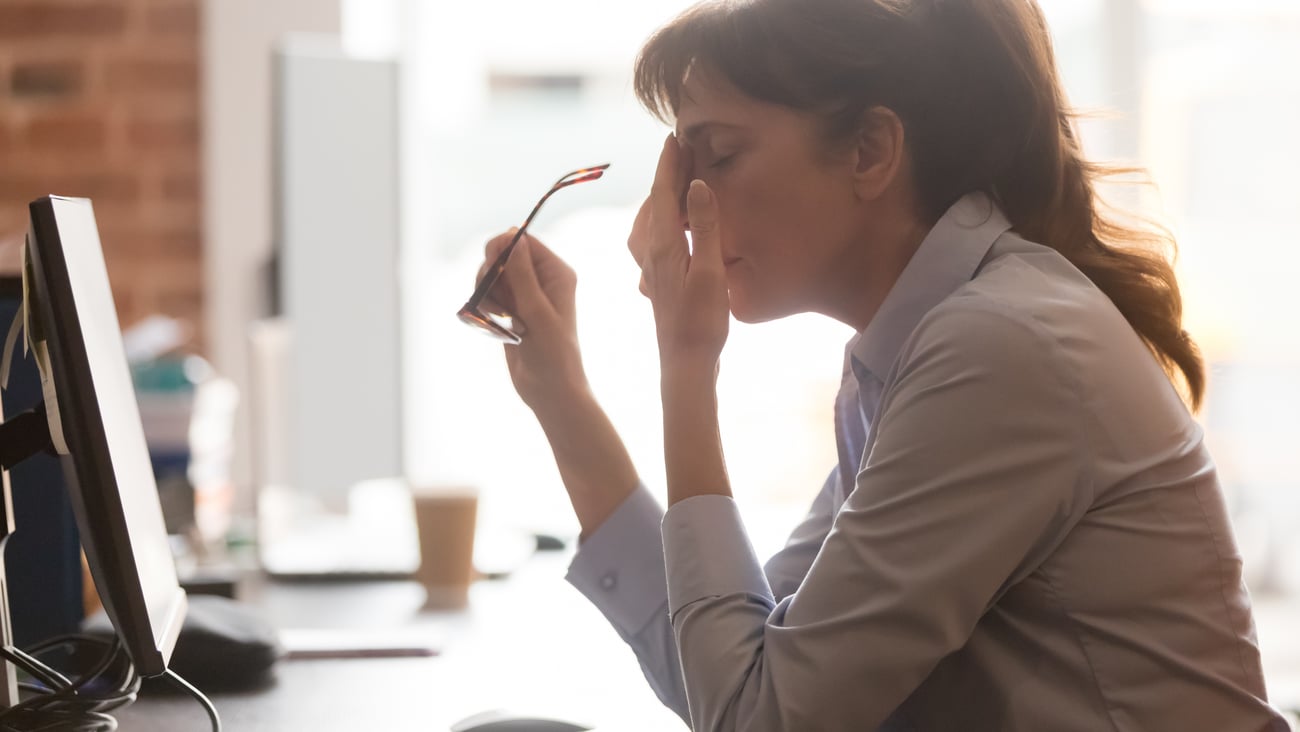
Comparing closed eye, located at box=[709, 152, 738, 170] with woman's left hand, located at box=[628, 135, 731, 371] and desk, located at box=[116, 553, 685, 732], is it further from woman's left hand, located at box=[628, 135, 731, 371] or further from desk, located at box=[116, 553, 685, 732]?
desk, located at box=[116, 553, 685, 732]

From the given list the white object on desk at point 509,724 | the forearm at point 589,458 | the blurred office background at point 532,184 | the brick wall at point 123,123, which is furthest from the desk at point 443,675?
the brick wall at point 123,123

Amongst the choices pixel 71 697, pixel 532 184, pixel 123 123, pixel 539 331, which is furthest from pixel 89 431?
pixel 532 184

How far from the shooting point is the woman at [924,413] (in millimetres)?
813

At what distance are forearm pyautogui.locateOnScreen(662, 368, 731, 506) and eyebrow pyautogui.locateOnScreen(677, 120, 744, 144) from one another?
191 millimetres

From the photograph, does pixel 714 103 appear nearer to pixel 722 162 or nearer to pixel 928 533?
pixel 722 162

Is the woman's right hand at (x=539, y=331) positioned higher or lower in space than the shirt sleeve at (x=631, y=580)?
higher

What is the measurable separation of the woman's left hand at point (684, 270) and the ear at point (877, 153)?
113 millimetres

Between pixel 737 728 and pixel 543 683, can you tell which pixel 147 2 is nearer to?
pixel 543 683

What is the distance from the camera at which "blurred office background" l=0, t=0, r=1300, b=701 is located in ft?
9.09

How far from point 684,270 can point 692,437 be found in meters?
0.14

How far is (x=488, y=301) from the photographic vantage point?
126 cm

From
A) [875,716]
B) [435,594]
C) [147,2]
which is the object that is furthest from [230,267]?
[875,716]

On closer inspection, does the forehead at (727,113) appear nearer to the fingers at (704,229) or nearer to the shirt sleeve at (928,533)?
the fingers at (704,229)

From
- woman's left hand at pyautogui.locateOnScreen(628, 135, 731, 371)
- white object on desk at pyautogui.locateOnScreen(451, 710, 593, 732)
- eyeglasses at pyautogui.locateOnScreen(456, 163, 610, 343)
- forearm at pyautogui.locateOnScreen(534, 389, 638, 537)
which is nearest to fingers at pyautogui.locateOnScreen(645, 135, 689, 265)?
woman's left hand at pyautogui.locateOnScreen(628, 135, 731, 371)
